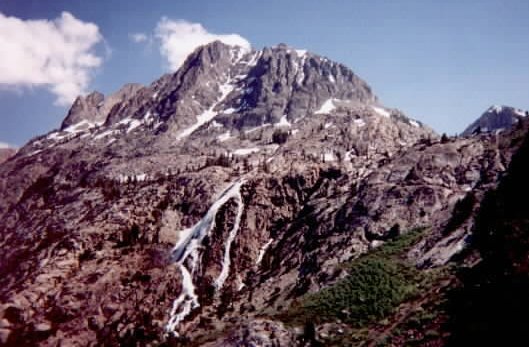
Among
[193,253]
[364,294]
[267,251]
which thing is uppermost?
[193,253]

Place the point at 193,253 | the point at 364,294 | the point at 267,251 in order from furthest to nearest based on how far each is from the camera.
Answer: the point at 193,253 < the point at 267,251 < the point at 364,294

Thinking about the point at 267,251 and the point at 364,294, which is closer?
the point at 364,294

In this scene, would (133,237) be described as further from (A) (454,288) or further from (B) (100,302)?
(A) (454,288)

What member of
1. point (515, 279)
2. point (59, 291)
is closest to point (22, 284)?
point (59, 291)

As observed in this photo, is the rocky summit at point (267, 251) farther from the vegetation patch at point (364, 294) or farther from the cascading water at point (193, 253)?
the cascading water at point (193, 253)

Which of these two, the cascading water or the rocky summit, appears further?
the cascading water

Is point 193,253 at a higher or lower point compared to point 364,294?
higher

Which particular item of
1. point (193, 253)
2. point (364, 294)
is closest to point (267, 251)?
point (193, 253)

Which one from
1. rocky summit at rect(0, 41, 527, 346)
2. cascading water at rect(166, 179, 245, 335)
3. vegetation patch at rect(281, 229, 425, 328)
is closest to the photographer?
vegetation patch at rect(281, 229, 425, 328)

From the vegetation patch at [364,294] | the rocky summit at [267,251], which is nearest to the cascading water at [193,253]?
the rocky summit at [267,251]

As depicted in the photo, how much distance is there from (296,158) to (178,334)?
236 feet

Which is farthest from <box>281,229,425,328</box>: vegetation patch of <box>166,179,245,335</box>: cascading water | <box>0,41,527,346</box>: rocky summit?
<box>166,179,245,335</box>: cascading water

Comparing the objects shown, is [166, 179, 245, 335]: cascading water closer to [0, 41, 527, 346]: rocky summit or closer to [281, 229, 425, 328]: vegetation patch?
[0, 41, 527, 346]: rocky summit

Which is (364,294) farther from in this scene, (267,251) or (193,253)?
(193,253)
